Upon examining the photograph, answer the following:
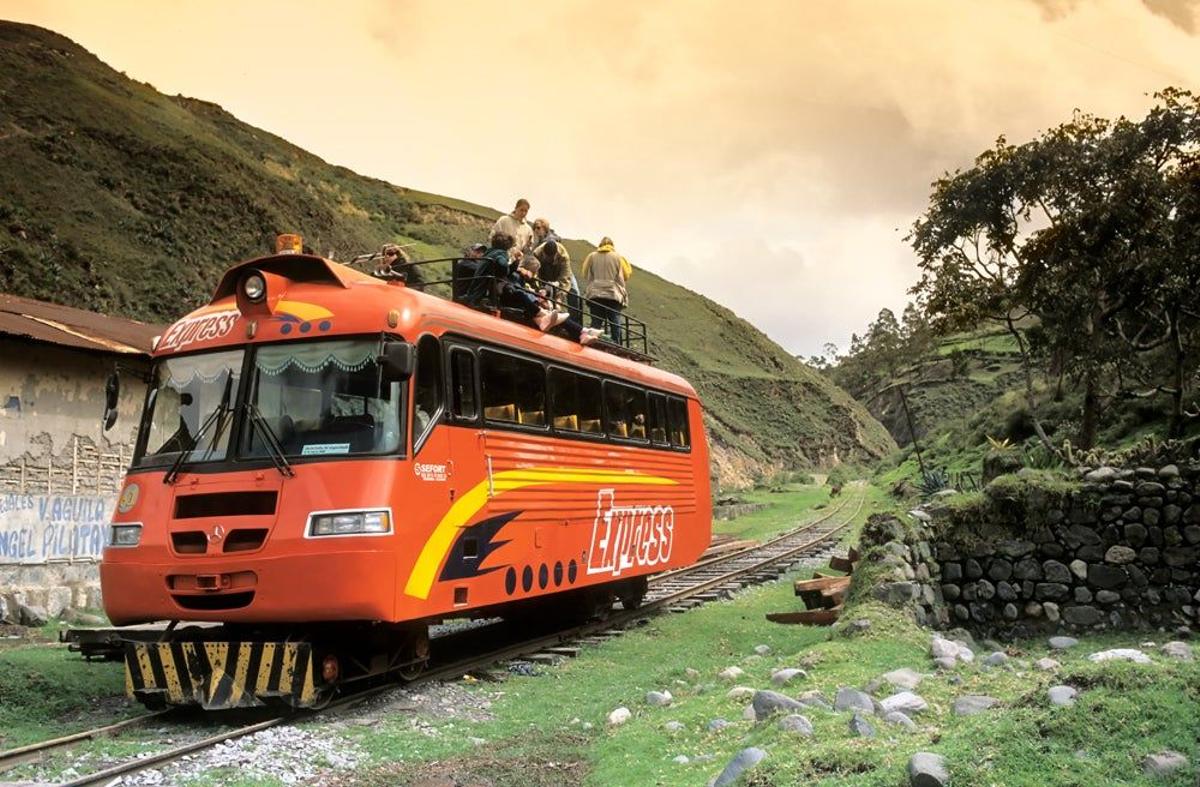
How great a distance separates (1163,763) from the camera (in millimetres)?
4359

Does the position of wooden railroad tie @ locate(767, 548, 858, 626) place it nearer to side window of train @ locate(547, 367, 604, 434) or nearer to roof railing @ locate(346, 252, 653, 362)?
side window of train @ locate(547, 367, 604, 434)

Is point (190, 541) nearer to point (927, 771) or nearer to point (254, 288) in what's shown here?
point (254, 288)

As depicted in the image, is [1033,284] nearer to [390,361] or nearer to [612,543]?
[612,543]

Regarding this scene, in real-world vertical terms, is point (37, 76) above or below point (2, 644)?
above

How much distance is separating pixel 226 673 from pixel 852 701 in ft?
15.5

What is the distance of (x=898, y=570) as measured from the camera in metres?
10.8

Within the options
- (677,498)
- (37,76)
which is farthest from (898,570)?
(37,76)

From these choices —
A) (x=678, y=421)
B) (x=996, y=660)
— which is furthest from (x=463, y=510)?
(x=678, y=421)

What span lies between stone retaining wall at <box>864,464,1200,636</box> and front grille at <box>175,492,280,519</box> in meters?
6.39

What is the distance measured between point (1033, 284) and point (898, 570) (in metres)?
13.4

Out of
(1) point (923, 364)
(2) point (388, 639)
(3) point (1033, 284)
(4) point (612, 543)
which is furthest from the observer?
(1) point (923, 364)

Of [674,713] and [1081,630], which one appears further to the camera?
[1081,630]

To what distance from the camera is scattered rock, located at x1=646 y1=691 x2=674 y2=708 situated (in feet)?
26.4

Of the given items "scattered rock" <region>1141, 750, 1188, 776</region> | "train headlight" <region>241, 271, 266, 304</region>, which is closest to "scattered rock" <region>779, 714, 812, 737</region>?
"scattered rock" <region>1141, 750, 1188, 776</region>
